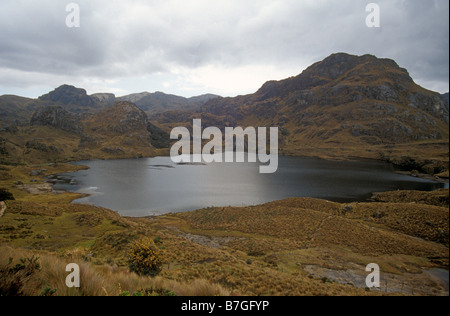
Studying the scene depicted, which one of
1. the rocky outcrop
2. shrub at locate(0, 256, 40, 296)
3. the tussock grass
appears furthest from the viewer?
the rocky outcrop

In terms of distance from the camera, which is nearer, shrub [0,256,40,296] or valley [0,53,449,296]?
shrub [0,256,40,296]

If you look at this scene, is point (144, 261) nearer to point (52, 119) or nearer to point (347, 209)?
point (347, 209)

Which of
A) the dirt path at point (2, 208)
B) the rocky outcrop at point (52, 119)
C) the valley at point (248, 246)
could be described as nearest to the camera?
the valley at point (248, 246)

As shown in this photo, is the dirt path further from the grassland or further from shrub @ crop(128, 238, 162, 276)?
shrub @ crop(128, 238, 162, 276)

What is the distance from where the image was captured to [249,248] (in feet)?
86.8

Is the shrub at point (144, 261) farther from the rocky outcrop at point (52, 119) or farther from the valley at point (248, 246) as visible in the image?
the rocky outcrop at point (52, 119)

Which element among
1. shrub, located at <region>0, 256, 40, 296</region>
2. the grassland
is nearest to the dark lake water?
the grassland

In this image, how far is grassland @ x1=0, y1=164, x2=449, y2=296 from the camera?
836cm

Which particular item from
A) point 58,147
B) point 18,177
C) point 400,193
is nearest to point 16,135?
point 58,147

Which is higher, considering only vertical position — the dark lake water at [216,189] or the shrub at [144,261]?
the shrub at [144,261]

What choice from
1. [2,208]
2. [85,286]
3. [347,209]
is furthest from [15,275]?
[347,209]

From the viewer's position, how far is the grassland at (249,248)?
8.36 metres

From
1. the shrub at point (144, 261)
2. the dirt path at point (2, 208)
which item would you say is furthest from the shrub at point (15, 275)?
the dirt path at point (2, 208)
